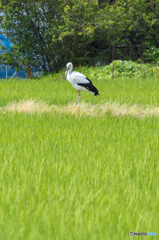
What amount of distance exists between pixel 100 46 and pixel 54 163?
52.5 ft

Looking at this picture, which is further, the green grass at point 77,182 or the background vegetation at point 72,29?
the background vegetation at point 72,29

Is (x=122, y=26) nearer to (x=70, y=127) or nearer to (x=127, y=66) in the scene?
(x=127, y=66)

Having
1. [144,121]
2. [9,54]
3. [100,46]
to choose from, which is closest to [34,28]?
[9,54]

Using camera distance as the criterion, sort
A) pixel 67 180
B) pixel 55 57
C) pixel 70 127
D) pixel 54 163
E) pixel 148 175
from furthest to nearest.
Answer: pixel 55 57
pixel 70 127
pixel 54 163
pixel 148 175
pixel 67 180

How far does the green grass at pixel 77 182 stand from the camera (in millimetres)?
1547

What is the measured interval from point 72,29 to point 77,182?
1384 cm

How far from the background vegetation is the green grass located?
12006 millimetres

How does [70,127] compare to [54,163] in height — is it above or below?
below

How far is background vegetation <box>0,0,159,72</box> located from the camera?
1593cm

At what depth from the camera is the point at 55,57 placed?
53.4 ft

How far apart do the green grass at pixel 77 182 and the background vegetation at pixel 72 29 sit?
12.0m

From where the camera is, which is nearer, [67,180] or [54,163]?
[67,180]

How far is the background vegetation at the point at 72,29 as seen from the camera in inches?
627

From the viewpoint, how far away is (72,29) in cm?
1532
